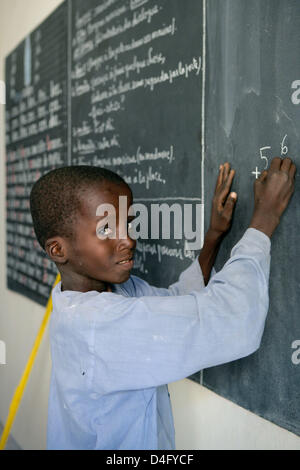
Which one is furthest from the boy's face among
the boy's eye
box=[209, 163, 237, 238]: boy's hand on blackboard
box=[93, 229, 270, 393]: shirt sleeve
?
box=[209, 163, 237, 238]: boy's hand on blackboard

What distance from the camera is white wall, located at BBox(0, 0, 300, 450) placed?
1.17 metres

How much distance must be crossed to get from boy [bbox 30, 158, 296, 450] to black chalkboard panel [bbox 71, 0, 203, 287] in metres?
0.19

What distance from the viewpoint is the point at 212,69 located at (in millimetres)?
1202

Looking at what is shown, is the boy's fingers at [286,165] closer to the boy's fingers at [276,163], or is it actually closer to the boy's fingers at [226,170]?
the boy's fingers at [276,163]

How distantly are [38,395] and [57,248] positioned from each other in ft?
5.32

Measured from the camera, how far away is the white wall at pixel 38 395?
3.83 ft

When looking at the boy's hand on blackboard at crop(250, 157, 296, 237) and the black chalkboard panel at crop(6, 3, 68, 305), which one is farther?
the black chalkboard panel at crop(6, 3, 68, 305)

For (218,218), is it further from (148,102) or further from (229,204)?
(148,102)

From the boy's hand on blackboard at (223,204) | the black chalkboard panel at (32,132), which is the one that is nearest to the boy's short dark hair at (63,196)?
the boy's hand on blackboard at (223,204)

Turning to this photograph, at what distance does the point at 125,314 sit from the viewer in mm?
937

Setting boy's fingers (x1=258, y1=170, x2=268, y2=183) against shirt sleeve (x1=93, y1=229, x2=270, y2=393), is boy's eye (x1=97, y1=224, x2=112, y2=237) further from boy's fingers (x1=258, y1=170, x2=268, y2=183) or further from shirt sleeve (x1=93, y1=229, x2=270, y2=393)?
boy's fingers (x1=258, y1=170, x2=268, y2=183)

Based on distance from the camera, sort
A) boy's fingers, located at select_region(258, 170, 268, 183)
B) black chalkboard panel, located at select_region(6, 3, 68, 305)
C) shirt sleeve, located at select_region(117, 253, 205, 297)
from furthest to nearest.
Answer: black chalkboard panel, located at select_region(6, 3, 68, 305) < shirt sleeve, located at select_region(117, 253, 205, 297) < boy's fingers, located at select_region(258, 170, 268, 183)

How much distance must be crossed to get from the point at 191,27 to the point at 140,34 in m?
0.29
